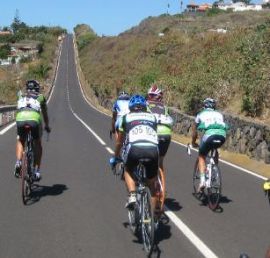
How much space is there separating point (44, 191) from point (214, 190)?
3.23m

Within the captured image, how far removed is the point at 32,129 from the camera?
33.0 feet

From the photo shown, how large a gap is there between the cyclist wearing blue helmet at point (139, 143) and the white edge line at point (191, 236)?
0.81 m

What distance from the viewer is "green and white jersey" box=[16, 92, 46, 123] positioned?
1006cm

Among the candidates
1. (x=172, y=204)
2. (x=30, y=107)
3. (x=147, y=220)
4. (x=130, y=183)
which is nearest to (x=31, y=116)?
(x=30, y=107)

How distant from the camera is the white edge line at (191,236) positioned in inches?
A: 280

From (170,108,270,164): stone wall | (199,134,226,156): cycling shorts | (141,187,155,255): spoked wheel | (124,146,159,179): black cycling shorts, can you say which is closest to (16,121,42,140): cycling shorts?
(199,134,226,156): cycling shorts

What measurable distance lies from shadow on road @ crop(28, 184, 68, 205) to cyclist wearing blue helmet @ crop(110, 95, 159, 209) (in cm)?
302

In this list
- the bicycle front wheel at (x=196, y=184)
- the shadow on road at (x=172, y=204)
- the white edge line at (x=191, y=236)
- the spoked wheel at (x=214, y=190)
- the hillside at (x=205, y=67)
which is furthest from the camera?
the hillside at (x=205, y=67)

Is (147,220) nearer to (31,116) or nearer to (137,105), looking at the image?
(137,105)

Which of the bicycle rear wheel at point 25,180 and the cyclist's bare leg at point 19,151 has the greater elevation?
the cyclist's bare leg at point 19,151

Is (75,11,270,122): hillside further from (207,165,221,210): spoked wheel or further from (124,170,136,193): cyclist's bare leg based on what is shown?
(124,170,136,193): cyclist's bare leg

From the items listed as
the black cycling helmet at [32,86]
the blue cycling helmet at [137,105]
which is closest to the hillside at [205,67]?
the black cycling helmet at [32,86]

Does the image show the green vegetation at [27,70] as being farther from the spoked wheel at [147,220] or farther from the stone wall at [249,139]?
the spoked wheel at [147,220]

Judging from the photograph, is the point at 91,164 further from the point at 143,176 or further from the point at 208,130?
the point at 143,176
